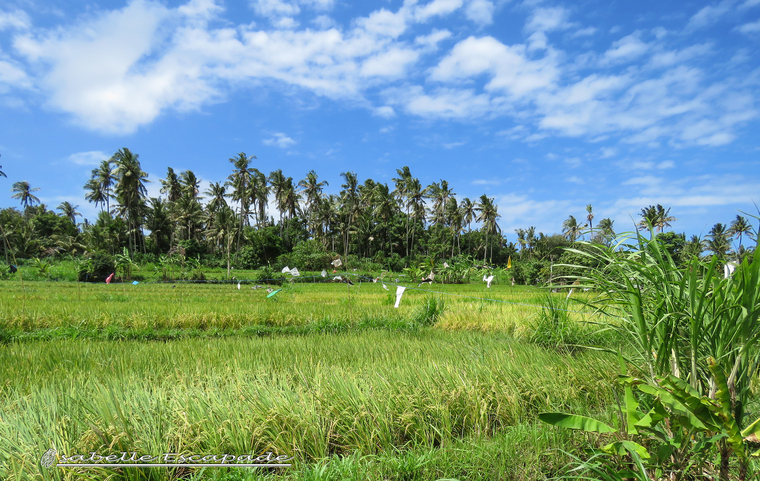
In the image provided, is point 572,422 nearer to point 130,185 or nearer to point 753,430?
point 753,430

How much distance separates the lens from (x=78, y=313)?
344 inches

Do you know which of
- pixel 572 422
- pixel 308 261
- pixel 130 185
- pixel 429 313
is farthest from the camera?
pixel 130 185

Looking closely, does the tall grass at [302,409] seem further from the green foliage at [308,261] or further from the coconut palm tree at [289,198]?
the coconut palm tree at [289,198]

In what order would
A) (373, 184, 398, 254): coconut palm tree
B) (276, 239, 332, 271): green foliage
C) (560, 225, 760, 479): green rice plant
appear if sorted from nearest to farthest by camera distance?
(560, 225, 760, 479): green rice plant, (276, 239, 332, 271): green foliage, (373, 184, 398, 254): coconut palm tree

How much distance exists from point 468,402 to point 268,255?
4315cm

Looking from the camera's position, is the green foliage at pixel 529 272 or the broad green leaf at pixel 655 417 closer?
the broad green leaf at pixel 655 417

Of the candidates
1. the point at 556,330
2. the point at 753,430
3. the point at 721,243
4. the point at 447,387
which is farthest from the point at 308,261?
the point at 753,430

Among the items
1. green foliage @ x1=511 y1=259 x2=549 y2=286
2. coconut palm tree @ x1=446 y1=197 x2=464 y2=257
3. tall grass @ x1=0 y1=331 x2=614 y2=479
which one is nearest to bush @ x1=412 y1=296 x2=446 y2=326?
tall grass @ x1=0 y1=331 x2=614 y2=479

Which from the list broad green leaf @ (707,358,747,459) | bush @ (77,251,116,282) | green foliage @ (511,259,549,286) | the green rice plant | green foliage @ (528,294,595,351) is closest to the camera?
broad green leaf @ (707,358,747,459)

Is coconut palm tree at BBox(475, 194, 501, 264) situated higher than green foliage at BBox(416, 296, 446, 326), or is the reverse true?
coconut palm tree at BBox(475, 194, 501, 264)

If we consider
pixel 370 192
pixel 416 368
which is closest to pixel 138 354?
pixel 416 368

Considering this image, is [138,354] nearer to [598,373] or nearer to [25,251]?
[598,373]

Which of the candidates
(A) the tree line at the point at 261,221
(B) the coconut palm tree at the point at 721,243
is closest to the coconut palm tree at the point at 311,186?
(A) the tree line at the point at 261,221

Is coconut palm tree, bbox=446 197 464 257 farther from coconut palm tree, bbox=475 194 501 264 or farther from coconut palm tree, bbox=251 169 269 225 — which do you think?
coconut palm tree, bbox=251 169 269 225
